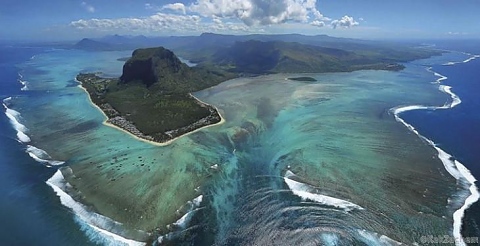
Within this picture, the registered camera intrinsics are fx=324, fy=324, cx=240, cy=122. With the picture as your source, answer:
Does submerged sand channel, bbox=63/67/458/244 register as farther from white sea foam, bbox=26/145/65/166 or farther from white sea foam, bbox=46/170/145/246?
white sea foam, bbox=26/145/65/166

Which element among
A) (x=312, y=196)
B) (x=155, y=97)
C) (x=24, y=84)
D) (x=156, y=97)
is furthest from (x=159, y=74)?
(x=312, y=196)

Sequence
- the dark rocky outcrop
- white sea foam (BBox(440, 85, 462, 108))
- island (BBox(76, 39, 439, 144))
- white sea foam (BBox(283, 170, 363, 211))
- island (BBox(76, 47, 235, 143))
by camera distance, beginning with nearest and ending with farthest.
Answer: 1. white sea foam (BBox(283, 170, 363, 211))
2. island (BBox(76, 39, 439, 144))
3. island (BBox(76, 47, 235, 143))
4. white sea foam (BBox(440, 85, 462, 108))
5. the dark rocky outcrop

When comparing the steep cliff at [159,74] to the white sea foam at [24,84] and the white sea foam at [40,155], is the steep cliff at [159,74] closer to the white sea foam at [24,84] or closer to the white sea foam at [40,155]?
the white sea foam at [24,84]

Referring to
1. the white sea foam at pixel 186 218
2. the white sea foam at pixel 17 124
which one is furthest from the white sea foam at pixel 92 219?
the white sea foam at pixel 17 124

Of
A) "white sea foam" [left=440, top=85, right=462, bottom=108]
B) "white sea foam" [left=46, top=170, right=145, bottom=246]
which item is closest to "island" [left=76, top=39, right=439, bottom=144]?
"white sea foam" [left=46, top=170, right=145, bottom=246]

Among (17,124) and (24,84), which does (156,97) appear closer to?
(17,124)

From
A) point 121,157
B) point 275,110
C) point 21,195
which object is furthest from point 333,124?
point 21,195
